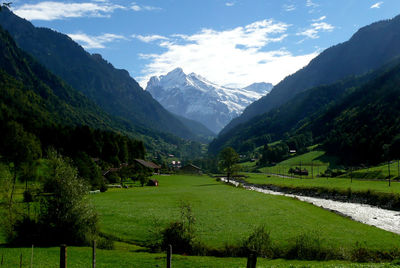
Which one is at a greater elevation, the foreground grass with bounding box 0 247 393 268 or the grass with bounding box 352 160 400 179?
the grass with bounding box 352 160 400 179

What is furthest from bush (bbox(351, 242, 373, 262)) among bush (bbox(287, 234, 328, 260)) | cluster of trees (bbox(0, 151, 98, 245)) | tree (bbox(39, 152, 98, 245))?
tree (bbox(39, 152, 98, 245))

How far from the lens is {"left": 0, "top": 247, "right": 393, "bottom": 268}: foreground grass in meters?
32.6

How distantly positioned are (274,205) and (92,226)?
40.7m

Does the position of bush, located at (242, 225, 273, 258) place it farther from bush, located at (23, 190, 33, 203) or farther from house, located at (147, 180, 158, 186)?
house, located at (147, 180, 158, 186)

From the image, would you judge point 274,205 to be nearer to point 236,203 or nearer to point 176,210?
point 236,203

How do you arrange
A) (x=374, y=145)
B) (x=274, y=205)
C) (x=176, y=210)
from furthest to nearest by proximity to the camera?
(x=374, y=145), (x=274, y=205), (x=176, y=210)

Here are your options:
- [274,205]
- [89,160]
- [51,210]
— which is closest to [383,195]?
[274,205]

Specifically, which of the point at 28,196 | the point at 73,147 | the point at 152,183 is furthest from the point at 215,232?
the point at 73,147

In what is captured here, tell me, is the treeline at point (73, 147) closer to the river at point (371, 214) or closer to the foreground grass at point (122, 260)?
the foreground grass at point (122, 260)

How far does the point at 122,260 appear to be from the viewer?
34.7m

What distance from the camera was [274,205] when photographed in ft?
225

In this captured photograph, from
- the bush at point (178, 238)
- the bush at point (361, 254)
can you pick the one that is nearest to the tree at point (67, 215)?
the bush at point (178, 238)

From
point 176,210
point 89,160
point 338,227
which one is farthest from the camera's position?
point 89,160

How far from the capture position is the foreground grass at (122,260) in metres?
32.6
